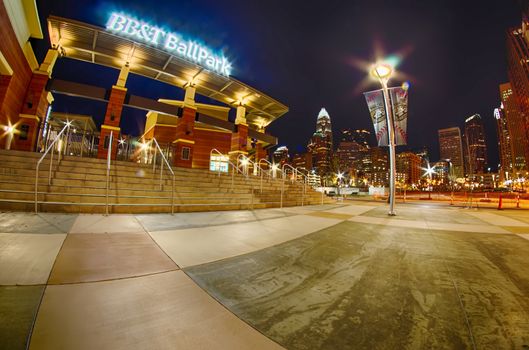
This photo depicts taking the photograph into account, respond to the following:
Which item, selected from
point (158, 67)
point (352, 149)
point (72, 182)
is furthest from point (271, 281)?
point (352, 149)

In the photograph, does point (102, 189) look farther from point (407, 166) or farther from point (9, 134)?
point (407, 166)

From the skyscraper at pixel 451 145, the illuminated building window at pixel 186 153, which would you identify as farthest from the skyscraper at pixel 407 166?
the illuminated building window at pixel 186 153

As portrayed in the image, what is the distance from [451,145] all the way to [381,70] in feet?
763

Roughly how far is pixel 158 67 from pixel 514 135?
147m

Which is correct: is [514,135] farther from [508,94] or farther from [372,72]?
[372,72]

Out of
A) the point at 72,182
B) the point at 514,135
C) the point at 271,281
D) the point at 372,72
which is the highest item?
the point at 514,135

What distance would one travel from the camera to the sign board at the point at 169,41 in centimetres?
1270

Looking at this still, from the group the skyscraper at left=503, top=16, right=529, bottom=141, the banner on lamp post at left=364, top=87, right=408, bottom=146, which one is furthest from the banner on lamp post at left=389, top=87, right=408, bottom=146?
the skyscraper at left=503, top=16, right=529, bottom=141

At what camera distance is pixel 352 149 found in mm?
173875

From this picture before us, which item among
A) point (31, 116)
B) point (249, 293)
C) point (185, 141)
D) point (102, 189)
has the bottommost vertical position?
point (249, 293)

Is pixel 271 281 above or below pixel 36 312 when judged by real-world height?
below

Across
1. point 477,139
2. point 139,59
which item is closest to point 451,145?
point 477,139

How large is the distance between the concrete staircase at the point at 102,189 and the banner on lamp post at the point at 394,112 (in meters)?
6.19

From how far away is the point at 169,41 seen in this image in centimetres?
1431
